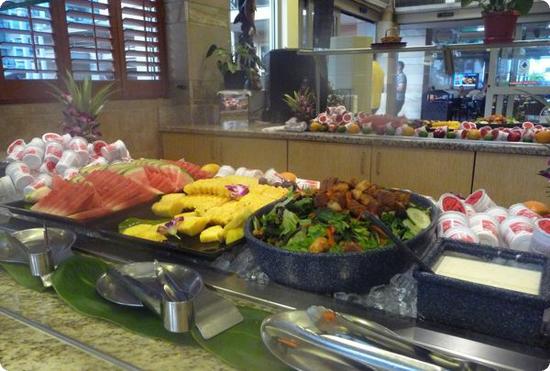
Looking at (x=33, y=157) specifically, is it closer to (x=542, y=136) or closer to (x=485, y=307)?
(x=485, y=307)

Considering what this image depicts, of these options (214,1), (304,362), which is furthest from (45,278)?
(214,1)

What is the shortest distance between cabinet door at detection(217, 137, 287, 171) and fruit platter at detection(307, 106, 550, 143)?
0.26m

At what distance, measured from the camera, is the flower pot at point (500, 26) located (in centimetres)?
184

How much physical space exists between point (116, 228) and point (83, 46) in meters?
1.99

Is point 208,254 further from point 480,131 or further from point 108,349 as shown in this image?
point 480,131

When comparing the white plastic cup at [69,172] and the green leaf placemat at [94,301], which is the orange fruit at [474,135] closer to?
the white plastic cup at [69,172]

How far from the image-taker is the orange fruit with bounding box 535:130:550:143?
208 cm

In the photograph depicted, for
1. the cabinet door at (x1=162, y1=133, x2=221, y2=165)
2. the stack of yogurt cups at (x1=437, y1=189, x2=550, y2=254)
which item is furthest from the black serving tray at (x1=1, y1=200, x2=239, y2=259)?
the cabinet door at (x1=162, y1=133, x2=221, y2=165)

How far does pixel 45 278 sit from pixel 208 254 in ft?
0.98

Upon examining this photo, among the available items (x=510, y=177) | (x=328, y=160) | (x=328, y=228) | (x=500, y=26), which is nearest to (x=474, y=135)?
(x=510, y=177)

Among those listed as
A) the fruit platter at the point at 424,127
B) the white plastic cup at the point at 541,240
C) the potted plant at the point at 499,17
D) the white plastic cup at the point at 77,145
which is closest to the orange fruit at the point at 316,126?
the fruit platter at the point at 424,127

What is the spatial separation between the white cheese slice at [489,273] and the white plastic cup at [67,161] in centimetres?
130

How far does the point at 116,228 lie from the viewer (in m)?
0.99

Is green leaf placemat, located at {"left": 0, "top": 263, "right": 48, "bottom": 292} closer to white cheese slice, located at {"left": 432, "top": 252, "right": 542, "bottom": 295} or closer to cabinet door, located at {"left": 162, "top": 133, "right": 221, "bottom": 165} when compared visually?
white cheese slice, located at {"left": 432, "top": 252, "right": 542, "bottom": 295}
